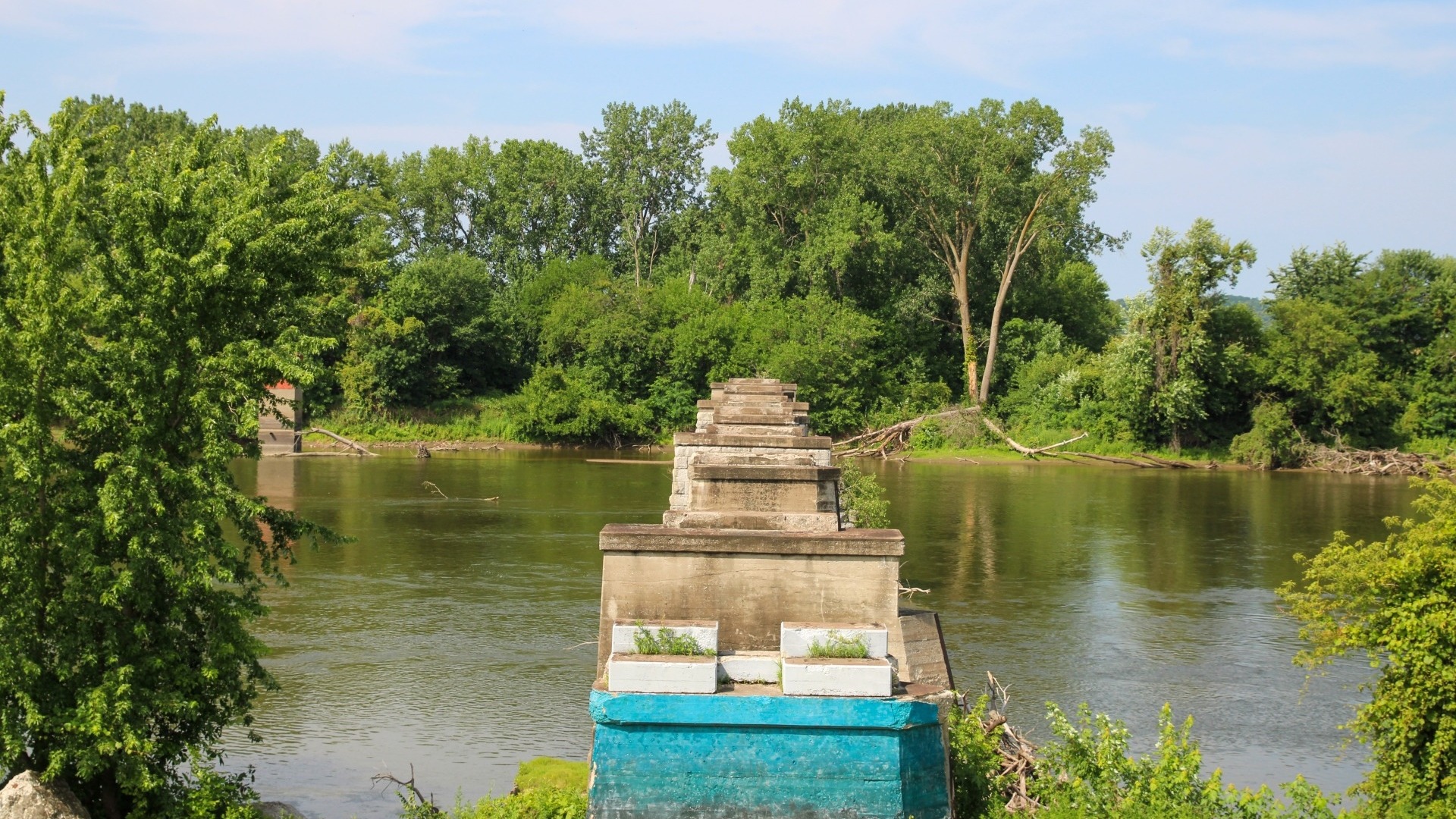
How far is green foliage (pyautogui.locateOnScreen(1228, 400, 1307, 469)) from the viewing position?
42.7m

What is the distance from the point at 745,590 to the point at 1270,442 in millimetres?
39959

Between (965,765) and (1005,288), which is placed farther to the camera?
(1005,288)

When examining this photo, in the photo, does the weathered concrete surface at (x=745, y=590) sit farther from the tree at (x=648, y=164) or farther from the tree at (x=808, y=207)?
the tree at (x=648, y=164)

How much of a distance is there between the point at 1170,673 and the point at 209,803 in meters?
11.1

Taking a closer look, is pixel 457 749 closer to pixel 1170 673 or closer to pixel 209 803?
pixel 209 803

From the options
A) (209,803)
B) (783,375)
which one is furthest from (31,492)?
(783,375)

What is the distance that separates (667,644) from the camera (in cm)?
669

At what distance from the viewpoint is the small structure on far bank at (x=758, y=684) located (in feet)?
21.3

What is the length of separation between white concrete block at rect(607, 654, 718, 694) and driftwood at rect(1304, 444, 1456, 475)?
3950cm

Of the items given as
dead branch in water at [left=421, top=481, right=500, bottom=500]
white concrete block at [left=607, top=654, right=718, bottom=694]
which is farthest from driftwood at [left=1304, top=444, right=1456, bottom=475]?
white concrete block at [left=607, top=654, right=718, bottom=694]

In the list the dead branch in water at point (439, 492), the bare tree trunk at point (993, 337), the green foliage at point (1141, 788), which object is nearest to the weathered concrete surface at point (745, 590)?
the green foliage at point (1141, 788)

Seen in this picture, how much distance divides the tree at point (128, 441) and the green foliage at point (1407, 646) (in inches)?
333

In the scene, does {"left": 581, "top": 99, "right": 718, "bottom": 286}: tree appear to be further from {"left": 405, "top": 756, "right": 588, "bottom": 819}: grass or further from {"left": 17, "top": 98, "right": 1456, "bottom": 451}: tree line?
{"left": 405, "top": 756, "right": 588, "bottom": 819}: grass

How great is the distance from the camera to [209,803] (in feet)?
31.3
